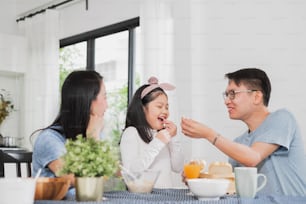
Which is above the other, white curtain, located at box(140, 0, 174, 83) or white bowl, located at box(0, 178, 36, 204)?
white curtain, located at box(140, 0, 174, 83)

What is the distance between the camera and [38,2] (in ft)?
17.6

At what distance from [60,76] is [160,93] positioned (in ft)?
9.82

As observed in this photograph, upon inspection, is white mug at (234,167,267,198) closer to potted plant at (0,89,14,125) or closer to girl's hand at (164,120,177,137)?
girl's hand at (164,120,177,137)

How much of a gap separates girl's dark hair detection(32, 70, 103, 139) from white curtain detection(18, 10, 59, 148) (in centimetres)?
309

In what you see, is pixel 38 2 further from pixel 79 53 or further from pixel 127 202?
pixel 127 202

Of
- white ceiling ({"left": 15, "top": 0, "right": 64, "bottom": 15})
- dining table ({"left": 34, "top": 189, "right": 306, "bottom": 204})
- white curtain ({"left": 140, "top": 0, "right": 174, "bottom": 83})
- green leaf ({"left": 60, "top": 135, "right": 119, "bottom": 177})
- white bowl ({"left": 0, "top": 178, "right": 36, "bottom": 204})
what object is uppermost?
white ceiling ({"left": 15, "top": 0, "right": 64, "bottom": 15})

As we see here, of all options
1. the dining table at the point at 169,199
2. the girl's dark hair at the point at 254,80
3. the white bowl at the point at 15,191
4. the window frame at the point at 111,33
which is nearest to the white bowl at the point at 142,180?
the dining table at the point at 169,199

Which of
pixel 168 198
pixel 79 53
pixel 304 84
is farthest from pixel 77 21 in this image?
pixel 168 198

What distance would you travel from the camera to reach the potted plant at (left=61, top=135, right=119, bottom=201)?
4.10 feet

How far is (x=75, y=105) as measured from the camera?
6.57ft

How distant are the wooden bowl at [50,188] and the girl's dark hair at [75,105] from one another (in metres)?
0.67

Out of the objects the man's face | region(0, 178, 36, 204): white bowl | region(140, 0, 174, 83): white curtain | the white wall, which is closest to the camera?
region(0, 178, 36, 204): white bowl

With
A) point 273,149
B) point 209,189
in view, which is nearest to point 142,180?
point 209,189

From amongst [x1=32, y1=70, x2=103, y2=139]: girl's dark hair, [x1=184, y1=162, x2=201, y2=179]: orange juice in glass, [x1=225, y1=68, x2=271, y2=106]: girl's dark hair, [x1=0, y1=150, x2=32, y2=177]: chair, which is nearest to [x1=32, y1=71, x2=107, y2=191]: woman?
[x1=32, y1=70, x2=103, y2=139]: girl's dark hair
